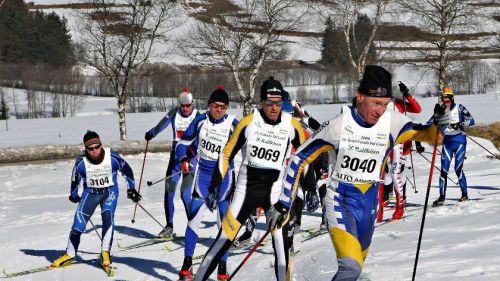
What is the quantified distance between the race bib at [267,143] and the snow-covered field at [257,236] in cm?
152

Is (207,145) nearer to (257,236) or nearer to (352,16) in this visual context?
(257,236)

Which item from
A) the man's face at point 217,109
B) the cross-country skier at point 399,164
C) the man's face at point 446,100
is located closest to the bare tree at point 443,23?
the man's face at point 446,100

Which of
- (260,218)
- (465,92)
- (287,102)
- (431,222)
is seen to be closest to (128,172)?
(287,102)

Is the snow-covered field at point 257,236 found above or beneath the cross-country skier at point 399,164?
beneath

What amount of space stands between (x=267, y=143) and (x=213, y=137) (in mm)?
2162

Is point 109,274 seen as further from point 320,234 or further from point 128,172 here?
point 320,234

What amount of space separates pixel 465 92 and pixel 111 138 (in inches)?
1729

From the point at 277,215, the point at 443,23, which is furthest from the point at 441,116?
the point at 443,23

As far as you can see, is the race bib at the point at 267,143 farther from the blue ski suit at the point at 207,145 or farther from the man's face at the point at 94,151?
the man's face at the point at 94,151

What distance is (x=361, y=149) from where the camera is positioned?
4.90m

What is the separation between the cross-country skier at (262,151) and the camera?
6.41 m

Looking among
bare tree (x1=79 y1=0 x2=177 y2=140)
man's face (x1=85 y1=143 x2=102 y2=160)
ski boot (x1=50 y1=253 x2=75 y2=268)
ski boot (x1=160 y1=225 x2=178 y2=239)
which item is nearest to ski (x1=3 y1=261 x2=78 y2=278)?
ski boot (x1=50 y1=253 x2=75 y2=268)

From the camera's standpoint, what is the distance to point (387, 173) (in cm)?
1145

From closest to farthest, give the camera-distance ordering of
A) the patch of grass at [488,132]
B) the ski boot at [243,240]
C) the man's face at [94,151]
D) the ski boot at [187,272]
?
the ski boot at [187,272]
the man's face at [94,151]
the ski boot at [243,240]
the patch of grass at [488,132]
